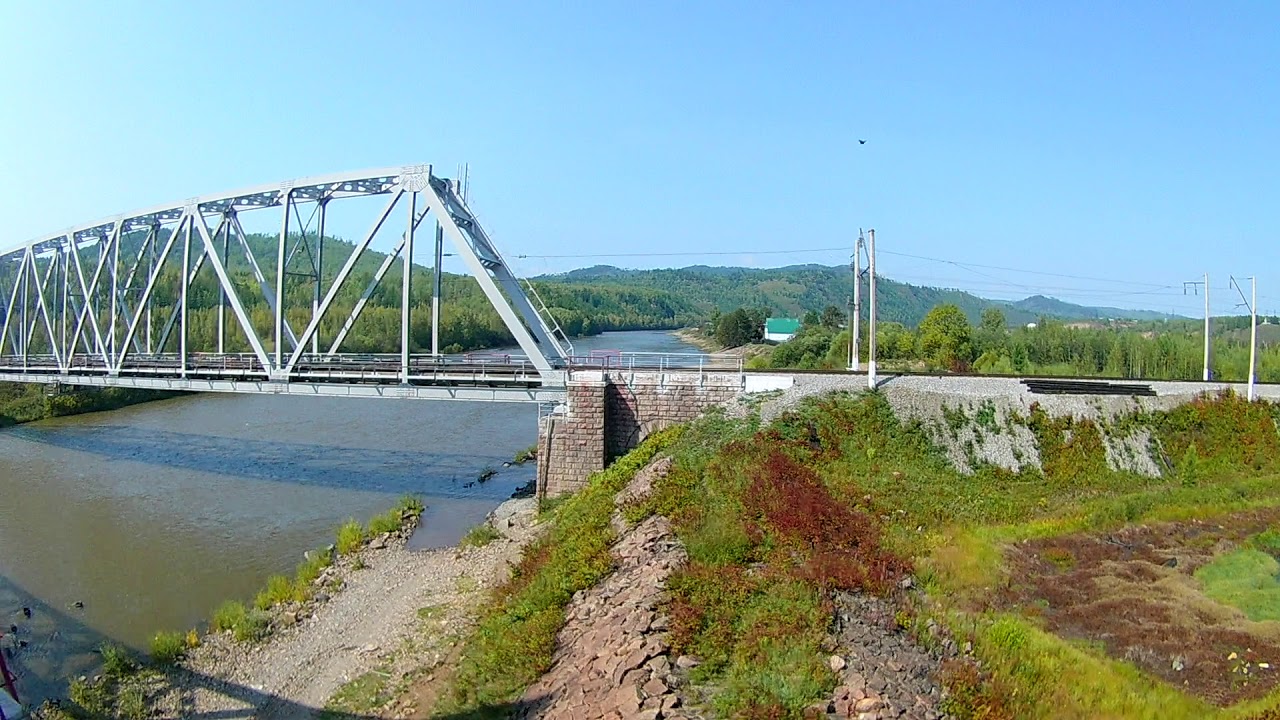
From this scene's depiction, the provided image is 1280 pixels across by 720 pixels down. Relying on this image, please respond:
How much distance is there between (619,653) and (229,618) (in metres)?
9.60

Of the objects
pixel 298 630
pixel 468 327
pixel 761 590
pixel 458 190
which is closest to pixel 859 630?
pixel 761 590

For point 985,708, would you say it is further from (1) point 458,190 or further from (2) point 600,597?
(1) point 458,190

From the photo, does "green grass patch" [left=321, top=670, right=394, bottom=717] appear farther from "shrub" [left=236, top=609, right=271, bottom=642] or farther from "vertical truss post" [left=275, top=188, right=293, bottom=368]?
"vertical truss post" [left=275, top=188, right=293, bottom=368]

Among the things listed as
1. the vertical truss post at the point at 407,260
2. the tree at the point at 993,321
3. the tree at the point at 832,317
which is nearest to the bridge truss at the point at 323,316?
the vertical truss post at the point at 407,260

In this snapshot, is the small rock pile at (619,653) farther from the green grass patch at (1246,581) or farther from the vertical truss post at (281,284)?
the vertical truss post at (281,284)

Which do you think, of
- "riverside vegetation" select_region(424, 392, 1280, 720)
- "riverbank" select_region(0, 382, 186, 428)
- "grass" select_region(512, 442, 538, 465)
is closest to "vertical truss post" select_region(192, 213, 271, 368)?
"grass" select_region(512, 442, 538, 465)

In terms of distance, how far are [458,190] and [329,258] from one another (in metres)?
124

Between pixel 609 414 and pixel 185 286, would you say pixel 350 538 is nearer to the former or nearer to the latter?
pixel 609 414

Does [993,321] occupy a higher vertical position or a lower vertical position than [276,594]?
higher

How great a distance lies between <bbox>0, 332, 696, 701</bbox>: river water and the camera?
16891 millimetres

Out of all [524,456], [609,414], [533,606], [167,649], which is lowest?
[167,649]

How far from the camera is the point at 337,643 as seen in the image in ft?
47.2

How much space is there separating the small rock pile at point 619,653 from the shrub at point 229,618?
740cm

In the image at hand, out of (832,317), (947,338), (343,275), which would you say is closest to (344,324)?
(343,275)
